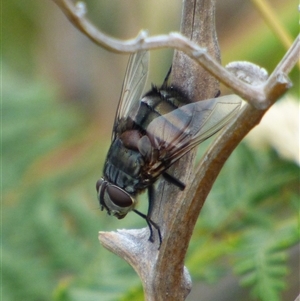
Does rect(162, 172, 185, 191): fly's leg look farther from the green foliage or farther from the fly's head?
the green foliage

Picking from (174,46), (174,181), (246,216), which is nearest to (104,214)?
(246,216)

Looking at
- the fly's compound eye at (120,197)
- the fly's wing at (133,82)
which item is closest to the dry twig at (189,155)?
the fly's compound eye at (120,197)

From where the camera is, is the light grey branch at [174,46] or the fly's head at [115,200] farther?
the fly's head at [115,200]

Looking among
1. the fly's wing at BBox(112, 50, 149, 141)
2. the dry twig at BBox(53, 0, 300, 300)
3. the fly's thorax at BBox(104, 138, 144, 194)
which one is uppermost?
the fly's wing at BBox(112, 50, 149, 141)

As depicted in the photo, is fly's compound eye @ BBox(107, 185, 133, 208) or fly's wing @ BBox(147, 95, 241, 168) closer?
fly's wing @ BBox(147, 95, 241, 168)

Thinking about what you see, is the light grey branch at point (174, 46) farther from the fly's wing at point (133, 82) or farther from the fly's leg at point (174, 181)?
the fly's wing at point (133, 82)

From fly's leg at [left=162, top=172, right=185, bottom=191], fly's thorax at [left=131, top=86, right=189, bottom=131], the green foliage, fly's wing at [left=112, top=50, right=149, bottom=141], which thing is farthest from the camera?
the green foliage

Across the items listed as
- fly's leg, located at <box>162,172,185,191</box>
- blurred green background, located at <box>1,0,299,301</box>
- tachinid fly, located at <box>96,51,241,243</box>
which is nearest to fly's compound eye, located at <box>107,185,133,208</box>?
tachinid fly, located at <box>96,51,241,243</box>

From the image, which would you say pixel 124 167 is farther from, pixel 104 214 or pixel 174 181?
pixel 104 214

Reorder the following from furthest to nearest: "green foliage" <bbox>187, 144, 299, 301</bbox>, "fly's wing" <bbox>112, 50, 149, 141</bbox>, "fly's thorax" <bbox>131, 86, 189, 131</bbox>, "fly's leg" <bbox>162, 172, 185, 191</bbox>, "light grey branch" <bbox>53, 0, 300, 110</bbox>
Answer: "green foliage" <bbox>187, 144, 299, 301</bbox>
"fly's wing" <bbox>112, 50, 149, 141</bbox>
"fly's thorax" <bbox>131, 86, 189, 131</bbox>
"fly's leg" <bbox>162, 172, 185, 191</bbox>
"light grey branch" <bbox>53, 0, 300, 110</bbox>
